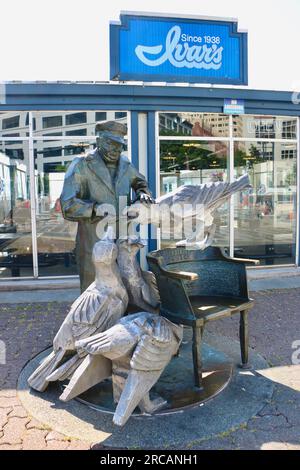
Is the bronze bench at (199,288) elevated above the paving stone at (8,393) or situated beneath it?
elevated above

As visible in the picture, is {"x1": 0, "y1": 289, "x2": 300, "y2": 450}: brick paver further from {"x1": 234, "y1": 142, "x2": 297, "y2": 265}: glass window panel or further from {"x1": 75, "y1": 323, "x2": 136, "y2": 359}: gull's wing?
{"x1": 234, "y1": 142, "x2": 297, "y2": 265}: glass window panel

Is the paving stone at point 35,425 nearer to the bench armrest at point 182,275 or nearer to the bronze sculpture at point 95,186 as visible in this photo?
the bronze sculpture at point 95,186

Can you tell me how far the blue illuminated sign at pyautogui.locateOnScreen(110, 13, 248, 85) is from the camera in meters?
6.75

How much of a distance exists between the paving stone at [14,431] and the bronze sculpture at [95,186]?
1.12m

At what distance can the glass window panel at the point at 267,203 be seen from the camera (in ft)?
25.7

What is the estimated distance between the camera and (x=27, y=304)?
5.73 m

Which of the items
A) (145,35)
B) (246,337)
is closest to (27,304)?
(246,337)

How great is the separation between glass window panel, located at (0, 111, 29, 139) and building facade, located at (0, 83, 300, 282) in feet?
0.05

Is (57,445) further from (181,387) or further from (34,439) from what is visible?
(181,387)

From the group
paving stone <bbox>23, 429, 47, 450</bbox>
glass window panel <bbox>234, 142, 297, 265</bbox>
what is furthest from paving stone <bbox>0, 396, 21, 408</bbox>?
glass window panel <bbox>234, 142, 297, 265</bbox>

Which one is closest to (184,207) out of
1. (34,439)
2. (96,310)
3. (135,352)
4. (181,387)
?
(96,310)

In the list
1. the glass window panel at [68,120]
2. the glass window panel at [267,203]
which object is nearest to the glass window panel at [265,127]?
the glass window panel at [267,203]

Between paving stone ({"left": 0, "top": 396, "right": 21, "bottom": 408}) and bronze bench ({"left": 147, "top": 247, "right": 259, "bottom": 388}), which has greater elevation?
bronze bench ({"left": 147, "top": 247, "right": 259, "bottom": 388})

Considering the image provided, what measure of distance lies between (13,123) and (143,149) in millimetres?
2167
